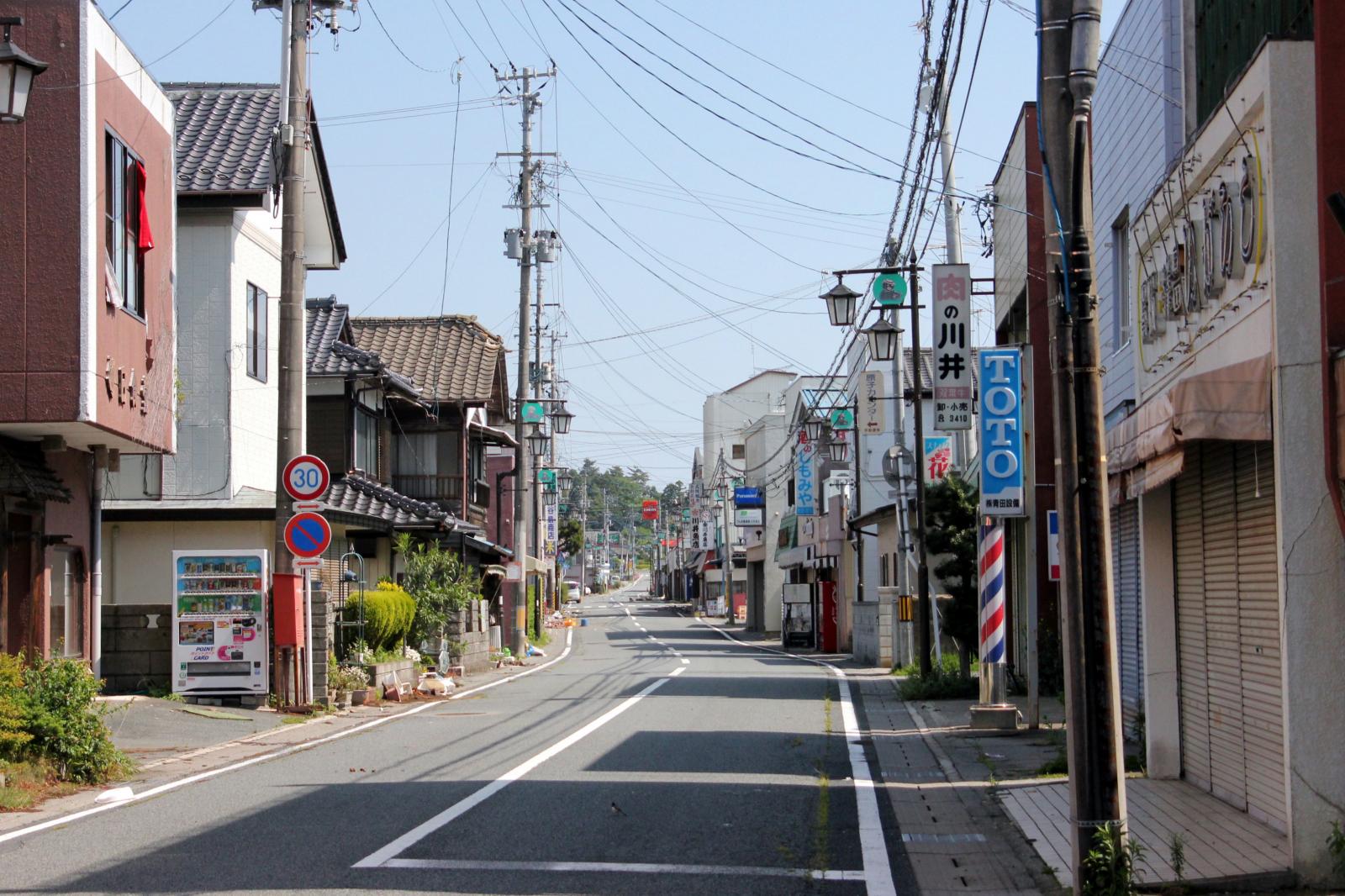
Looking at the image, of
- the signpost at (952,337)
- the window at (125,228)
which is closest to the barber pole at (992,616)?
the signpost at (952,337)

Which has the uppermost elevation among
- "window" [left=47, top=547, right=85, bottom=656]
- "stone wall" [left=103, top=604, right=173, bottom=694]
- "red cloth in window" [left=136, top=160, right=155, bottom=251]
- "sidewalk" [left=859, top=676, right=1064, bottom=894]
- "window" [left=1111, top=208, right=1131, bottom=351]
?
"red cloth in window" [left=136, top=160, right=155, bottom=251]

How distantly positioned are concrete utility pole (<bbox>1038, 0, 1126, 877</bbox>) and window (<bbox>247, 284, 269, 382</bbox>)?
19.1 meters

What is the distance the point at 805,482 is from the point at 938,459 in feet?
47.5

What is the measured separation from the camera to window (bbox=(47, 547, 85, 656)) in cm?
1758

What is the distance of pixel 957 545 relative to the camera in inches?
1077

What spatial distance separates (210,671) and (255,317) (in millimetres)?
8147

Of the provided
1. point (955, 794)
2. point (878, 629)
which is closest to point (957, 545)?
point (878, 629)

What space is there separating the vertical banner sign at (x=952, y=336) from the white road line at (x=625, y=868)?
40.5ft

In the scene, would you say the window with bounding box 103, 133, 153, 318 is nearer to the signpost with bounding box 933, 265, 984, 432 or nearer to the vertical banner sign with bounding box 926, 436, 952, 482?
the signpost with bounding box 933, 265, 984, 432

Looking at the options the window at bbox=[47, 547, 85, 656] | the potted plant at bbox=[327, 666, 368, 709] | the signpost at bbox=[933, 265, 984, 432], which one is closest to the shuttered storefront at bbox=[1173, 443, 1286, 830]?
the signpost at bbox=[933, 265, 984, 432]

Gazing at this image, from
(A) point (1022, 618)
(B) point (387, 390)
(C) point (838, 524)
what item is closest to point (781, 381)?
(C) point (838, 524)

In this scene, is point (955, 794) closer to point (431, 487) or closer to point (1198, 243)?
point (1198, 243)

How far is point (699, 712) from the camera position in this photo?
19.9 meters

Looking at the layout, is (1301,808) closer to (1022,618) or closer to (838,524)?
(1022,618)
